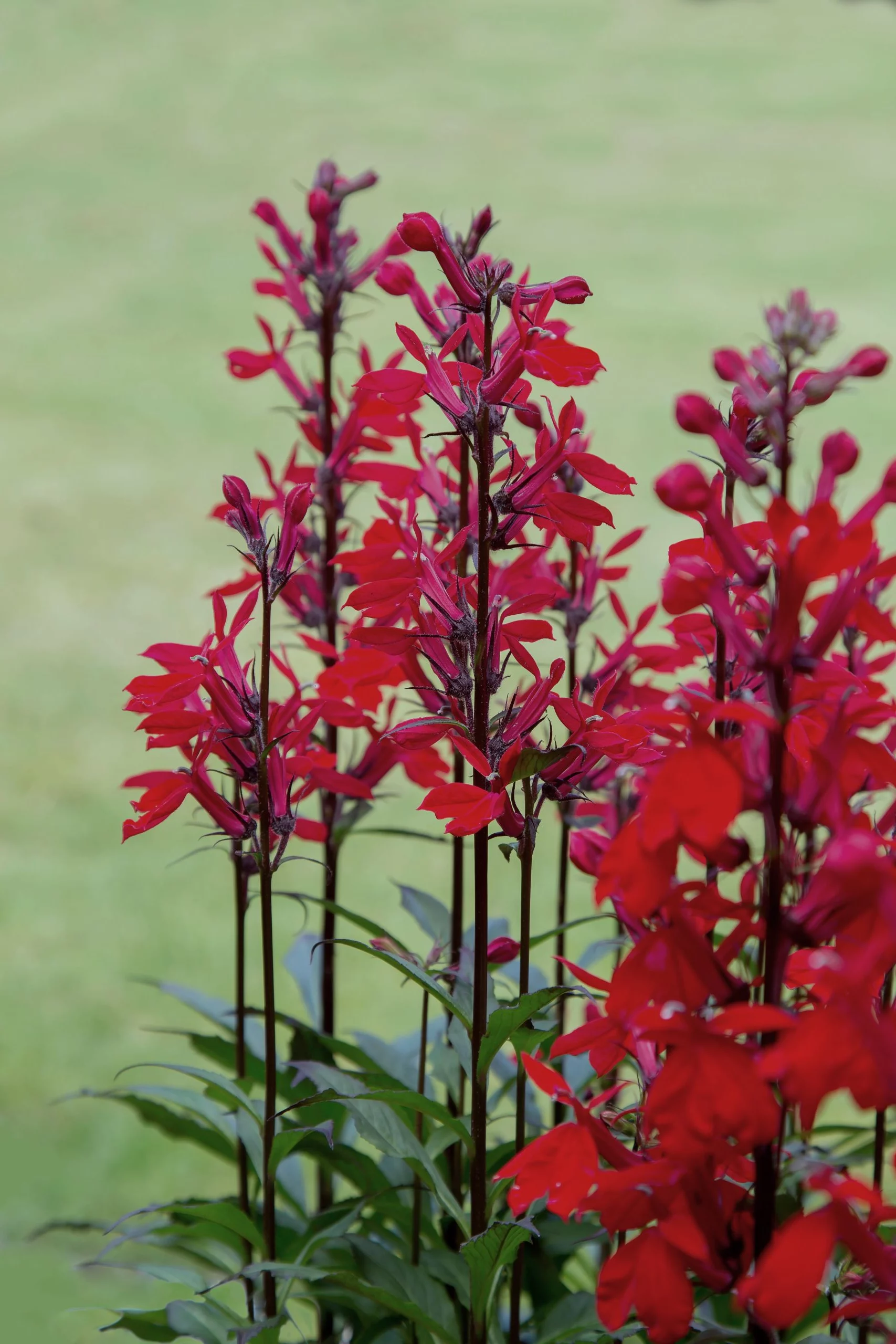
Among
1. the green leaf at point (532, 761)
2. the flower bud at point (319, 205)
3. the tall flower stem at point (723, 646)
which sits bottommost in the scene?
the green leaf at point (532, 761)

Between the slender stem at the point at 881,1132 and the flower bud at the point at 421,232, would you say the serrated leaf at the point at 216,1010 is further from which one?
the flower bud at the point at 421,232

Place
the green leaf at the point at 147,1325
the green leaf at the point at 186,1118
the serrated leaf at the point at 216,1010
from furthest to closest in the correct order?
the serrated leaf at the point at 216,1010 → the green leaf at the point at 186,1118 → the green leaf at the point at 147,1325

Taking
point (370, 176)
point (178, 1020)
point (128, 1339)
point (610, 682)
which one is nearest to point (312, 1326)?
point (128, 1339)

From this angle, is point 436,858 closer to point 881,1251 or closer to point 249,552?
point 249,552

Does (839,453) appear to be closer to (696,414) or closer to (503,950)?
(696,414)

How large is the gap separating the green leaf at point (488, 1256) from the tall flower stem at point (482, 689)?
0.08 meters

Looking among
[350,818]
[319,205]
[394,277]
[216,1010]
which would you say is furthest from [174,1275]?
[319,205]

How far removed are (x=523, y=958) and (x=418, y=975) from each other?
0.35 feet

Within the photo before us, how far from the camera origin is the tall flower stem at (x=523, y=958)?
0.89 meters

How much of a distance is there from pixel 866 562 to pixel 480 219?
1.46ft

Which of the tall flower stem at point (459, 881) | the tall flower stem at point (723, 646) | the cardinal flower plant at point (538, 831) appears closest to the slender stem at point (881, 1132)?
the cardinal flower plant at point (538, 831)

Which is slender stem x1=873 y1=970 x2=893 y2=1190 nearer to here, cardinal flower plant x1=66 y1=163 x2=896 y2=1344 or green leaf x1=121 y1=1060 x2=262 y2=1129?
cardinal flower plant x1=66 y1=163 x2=896 y2=1344

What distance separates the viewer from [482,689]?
869 millimetres

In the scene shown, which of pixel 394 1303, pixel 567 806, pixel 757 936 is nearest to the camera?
pixel 757 936
